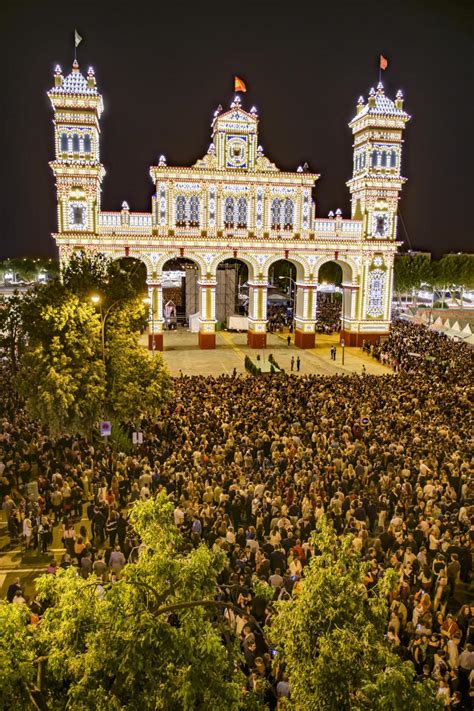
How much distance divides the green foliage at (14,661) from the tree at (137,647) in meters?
0.03

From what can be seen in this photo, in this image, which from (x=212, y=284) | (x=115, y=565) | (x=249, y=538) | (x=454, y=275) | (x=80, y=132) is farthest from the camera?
(x=454, y=275)

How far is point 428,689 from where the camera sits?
17.9 feet

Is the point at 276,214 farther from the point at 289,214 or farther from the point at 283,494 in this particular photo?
the point at 283,494

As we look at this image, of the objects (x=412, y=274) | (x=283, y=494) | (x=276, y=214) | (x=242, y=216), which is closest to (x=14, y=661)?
(x=283, y=494)

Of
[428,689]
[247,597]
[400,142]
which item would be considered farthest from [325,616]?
[400,142]

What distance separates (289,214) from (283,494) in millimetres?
38254

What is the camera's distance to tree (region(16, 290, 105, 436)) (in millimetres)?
19016

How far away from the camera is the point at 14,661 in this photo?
5.07m

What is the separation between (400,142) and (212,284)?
20519mm

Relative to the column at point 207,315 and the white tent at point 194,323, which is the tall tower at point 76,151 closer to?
the column at point 207,315

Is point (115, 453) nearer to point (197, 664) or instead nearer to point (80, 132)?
point (197, 664)

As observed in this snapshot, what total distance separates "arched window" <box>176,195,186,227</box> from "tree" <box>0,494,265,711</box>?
4551 cm

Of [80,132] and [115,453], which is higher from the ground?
[80,132]

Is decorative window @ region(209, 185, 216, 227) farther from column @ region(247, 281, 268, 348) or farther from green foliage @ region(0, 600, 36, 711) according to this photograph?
green foliage @ region(0, 600, 36, 711)
